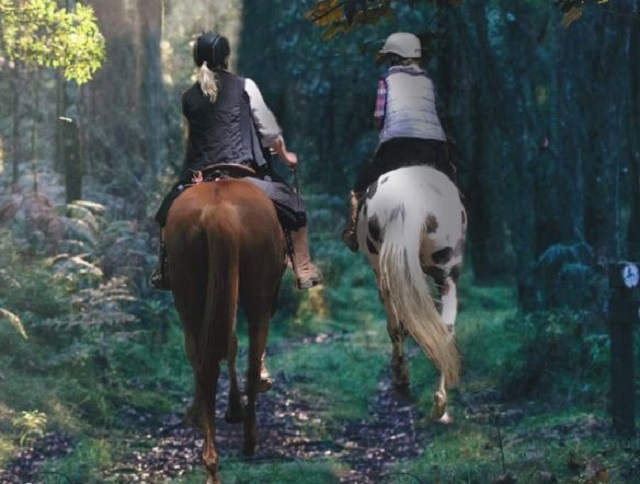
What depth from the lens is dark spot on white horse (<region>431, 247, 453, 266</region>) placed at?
783 centimetres

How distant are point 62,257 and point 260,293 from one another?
4.61 m

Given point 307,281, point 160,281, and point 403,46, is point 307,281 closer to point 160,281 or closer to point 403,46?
point 160,281

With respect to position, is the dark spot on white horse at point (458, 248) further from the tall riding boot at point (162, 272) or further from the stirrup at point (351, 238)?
the tall riding boot at point (162, 272)

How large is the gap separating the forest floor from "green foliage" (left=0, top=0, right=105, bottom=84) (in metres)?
3.18

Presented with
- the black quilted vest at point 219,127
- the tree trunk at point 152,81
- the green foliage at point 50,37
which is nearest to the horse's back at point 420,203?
the black quilted vest at point 219,127

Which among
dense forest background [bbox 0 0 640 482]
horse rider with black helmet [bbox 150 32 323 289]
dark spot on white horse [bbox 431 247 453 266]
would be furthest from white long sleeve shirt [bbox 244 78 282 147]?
dense forest background [bbox 0 0 640 482]

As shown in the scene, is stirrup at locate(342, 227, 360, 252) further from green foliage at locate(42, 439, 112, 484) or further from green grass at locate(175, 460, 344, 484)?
green foliage at locate(42, 439, 112, 484)

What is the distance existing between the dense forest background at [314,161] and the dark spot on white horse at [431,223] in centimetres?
295

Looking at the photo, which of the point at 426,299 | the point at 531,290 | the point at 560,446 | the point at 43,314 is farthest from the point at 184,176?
the point at 531,290

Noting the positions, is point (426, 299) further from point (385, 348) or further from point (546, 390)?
point (385, 348)

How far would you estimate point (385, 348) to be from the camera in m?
12.8

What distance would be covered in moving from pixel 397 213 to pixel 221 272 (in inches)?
49.8

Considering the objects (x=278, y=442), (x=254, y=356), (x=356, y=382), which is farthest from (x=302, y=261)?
(x=356, y=382)

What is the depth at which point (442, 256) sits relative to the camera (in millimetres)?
7855
